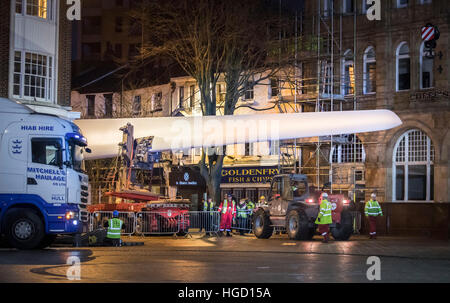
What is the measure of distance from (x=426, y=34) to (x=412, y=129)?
4.83 m

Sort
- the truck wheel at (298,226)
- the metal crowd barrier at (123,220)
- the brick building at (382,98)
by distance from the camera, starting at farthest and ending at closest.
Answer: the brick building at (382,98)
the metal crowd barrier at (123,220)
the truck wheel at (298,226)

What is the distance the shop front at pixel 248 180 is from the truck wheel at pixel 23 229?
2307 centimetres

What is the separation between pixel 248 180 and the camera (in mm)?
44938

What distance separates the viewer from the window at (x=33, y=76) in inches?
1246

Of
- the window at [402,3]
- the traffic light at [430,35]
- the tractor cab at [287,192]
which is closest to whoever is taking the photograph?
the tractor cab at [287,192]

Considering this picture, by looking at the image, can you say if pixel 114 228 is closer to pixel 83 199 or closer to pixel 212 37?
pixel 83 199

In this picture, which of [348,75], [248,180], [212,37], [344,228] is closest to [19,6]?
[212,37]

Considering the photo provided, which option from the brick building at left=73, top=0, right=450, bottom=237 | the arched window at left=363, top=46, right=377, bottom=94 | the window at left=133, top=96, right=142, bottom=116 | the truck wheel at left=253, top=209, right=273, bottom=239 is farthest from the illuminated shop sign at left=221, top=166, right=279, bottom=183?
the truck wheel at left=253, top=209, right=273, bottom=239

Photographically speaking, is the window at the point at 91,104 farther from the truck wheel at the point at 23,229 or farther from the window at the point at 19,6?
the truck wheel at the point at 23,229

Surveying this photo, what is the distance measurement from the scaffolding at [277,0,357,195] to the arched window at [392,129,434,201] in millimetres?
3125

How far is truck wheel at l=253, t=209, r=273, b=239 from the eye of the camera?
29547 mm

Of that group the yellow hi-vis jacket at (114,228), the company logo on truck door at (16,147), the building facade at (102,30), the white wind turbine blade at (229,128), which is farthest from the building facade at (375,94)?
the building facade at (102,30)

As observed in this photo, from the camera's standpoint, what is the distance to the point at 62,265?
54.4 ft

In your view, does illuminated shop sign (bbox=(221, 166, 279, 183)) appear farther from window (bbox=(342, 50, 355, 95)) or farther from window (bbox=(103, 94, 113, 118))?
window (bbox=(103, 94, 113, 118))
